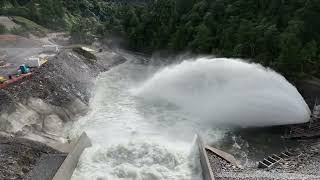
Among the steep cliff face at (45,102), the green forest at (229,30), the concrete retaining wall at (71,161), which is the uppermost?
the green forest at (229,30)

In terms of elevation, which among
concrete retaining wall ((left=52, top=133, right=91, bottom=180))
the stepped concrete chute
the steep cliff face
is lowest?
concrete retaining wall ((left=52, top=133, right=91, bottom=180))

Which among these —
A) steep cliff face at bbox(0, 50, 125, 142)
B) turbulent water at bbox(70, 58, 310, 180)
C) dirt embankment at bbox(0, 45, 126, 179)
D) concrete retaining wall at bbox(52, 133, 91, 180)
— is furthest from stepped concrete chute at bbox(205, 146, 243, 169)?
steep cliff face at bbox(0, 50, 125, 142)

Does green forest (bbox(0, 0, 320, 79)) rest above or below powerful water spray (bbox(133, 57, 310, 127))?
above

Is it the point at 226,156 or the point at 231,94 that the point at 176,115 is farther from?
the point at 226,156

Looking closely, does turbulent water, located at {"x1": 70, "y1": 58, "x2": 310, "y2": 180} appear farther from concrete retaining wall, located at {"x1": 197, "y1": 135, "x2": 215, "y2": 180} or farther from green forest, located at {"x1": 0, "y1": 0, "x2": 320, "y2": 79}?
green forest, located at {"x1": 0, "y1": 0, "x2": 320, "y2": 79}

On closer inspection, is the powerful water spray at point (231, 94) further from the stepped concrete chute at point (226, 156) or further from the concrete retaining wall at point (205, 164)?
the concrete retaining wall at point (205, 164)

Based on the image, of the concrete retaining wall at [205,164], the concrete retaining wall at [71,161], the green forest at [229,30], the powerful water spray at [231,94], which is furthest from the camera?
the green forest at [229,30]

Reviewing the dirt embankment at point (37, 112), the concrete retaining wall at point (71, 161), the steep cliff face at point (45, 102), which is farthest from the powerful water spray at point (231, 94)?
the concrete retaining wall at point (71, 161)

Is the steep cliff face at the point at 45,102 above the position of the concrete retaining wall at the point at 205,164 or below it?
above

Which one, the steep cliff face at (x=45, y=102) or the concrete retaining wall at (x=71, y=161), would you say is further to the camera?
the steep cliff face at (x=45, y=102)
